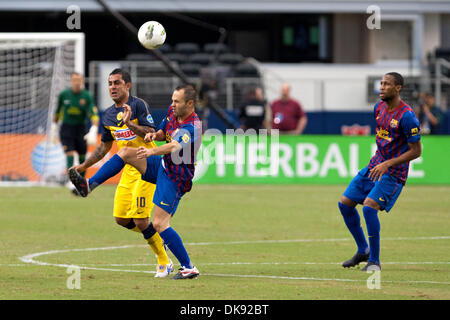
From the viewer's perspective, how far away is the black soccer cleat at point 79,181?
31.9 feet

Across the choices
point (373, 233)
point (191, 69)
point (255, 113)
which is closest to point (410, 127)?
point (373, 233)

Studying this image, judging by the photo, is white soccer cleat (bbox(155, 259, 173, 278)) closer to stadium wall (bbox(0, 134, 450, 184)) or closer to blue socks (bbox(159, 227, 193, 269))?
blue socks (bbox(159, 227, 193, 269))

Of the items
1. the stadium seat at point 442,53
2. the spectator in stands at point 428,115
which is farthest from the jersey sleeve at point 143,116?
the stadium seat at point 442,53

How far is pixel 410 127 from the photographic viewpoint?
10.2 metres

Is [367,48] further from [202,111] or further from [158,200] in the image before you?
[158,200]

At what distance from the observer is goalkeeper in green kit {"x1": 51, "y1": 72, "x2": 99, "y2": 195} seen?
19.5 metres

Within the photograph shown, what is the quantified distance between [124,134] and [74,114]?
981 centimetres

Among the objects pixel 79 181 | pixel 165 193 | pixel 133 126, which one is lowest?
pixel 165 193

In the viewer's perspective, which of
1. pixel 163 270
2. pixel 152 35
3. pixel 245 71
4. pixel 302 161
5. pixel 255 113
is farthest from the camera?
pixel 245 71

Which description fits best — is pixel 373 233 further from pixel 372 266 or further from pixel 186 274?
pixel 186 274

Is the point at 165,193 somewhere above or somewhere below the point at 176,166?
below

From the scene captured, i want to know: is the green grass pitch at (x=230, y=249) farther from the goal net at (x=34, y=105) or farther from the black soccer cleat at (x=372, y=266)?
the goal net at (x=34, y=105)

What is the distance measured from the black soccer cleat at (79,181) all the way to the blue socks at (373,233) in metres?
3.08
